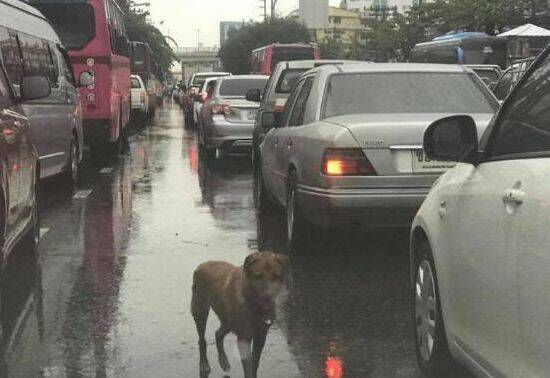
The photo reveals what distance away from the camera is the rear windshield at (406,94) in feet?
22.7

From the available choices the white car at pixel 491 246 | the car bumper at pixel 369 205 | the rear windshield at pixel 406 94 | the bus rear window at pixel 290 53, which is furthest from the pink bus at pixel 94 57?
Answer: the bus rear window at pixel 290 53

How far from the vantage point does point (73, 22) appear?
608 inches

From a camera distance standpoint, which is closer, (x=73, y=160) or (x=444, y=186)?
(x=444, y=186)

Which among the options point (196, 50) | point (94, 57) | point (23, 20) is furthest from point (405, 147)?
point (196, 50)

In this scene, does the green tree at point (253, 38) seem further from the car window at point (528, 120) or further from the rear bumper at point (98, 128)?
the car window at point (528, 120)

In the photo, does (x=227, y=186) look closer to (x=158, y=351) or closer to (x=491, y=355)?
(x=158, y=351)

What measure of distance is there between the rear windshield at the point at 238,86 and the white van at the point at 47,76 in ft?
13.3

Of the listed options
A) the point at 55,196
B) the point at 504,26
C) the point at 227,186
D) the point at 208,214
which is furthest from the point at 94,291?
the point at 504,26

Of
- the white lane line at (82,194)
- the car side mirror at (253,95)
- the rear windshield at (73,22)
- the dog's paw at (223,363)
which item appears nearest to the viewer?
the dog's paw at (223,363)

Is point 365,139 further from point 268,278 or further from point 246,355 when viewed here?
point 268,278

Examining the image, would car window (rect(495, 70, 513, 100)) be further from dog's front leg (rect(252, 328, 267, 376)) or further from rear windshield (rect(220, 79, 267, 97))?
dog's front leg (rect(252, 328, 267, 376))

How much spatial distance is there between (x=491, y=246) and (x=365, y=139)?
303 cm

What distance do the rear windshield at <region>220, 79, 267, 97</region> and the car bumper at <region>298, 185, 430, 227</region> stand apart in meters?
9.95

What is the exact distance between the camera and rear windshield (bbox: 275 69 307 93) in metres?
11.5
